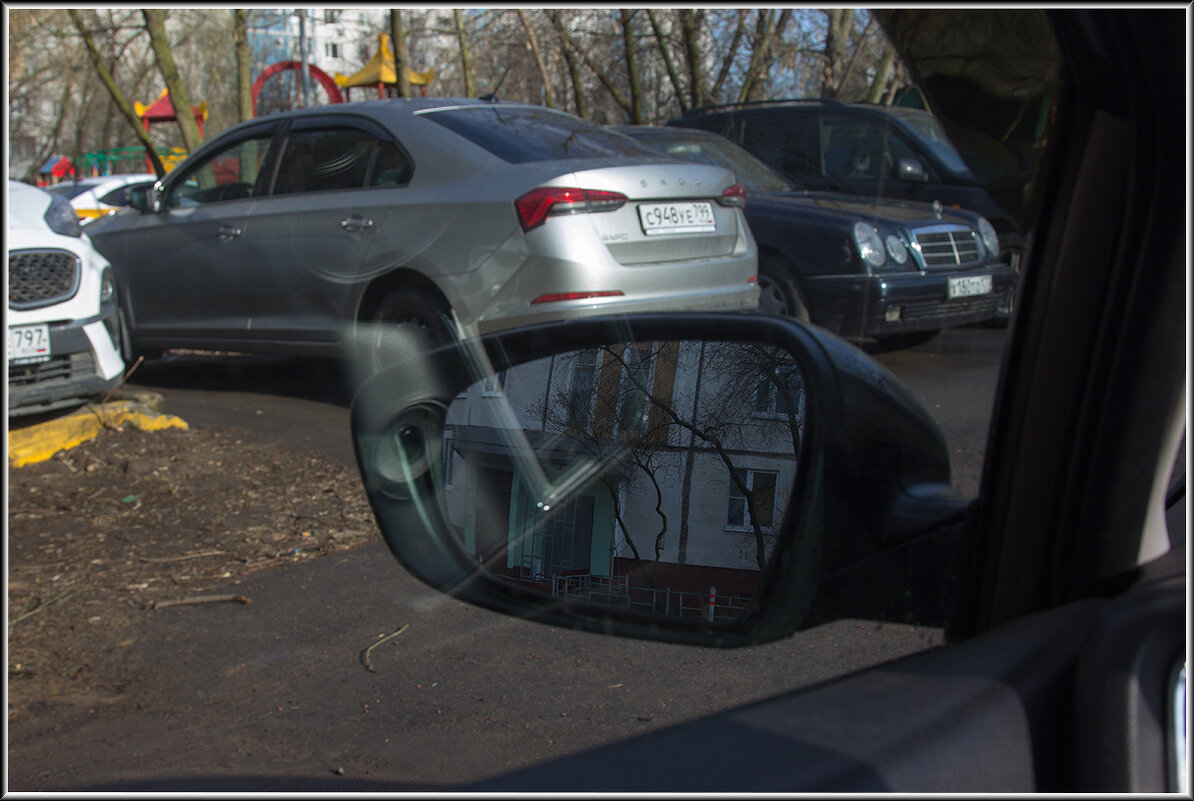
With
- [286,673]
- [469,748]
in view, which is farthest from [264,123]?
[469,748]

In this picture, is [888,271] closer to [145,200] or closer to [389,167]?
[389,167]

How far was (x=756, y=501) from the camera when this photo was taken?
3.23 feet

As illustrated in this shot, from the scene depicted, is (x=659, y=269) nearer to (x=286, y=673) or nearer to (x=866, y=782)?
(x=286, y=673)

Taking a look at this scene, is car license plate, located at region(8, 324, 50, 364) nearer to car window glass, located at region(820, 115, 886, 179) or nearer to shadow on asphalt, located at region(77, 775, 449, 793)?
shadow on asphalt, located at region(77, 775, 449, 793)

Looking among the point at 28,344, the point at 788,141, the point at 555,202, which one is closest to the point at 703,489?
the point at 788,141

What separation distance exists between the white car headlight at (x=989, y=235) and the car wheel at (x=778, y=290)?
0.52 metres

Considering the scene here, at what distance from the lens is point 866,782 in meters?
0.72

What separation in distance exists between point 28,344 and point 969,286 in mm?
5078

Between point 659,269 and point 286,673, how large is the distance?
2502mm

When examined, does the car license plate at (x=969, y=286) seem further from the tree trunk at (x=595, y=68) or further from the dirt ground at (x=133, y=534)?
the tree trunk at (x=595, y=68)

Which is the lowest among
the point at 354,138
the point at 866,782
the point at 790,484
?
the point at 866,782

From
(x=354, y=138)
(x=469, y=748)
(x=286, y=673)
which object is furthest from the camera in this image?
(x=354, y=138)

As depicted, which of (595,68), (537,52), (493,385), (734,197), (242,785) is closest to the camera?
(493,385)

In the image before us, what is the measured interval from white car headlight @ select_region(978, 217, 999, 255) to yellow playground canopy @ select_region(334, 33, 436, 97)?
14.4 meters
